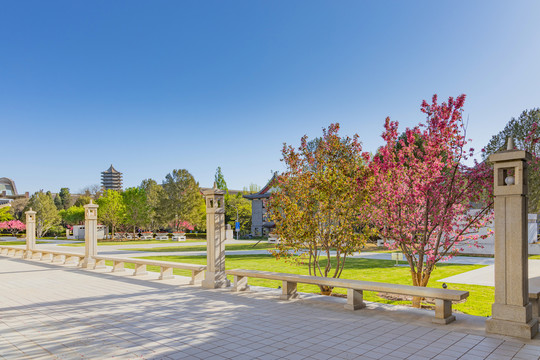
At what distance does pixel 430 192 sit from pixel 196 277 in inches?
253

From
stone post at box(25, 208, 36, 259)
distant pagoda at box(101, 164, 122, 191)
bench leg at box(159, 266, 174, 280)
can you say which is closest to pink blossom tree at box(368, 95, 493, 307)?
bench leg at box(159, 266, 174, 280)

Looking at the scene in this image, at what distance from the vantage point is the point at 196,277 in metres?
10.3

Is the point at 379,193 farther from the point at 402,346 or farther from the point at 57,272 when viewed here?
the point at 57,272

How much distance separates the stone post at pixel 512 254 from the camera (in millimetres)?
5086

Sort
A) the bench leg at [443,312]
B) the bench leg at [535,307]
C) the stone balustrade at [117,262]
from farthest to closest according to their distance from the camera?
the stone balustrade at [117,262] < the bench leg at [443,312] < the bench leg at [535,307]

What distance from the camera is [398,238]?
8.23 meters

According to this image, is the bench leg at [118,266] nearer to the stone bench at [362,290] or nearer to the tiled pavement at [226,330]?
the tiled pavement at [226,330]

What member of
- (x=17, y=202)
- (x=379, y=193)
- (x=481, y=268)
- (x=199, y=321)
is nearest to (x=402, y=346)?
(x=199, y=321)

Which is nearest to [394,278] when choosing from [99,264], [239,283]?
[239,283]

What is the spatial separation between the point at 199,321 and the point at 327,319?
2.18 meters

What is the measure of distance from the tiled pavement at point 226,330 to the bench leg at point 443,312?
5.3 inches

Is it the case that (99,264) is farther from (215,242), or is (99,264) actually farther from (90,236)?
(215,242)

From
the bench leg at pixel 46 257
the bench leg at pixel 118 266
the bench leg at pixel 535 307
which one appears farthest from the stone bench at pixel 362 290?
the bench leg at pixel 46 257

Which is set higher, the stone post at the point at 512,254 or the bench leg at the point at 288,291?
the stone post at the point at 512,254
